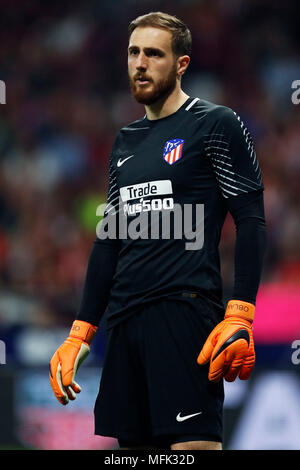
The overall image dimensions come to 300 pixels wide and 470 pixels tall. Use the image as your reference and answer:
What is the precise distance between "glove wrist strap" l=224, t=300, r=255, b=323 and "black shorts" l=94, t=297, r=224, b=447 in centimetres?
10

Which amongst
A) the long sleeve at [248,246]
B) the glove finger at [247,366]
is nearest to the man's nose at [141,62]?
the long sleeve at [248,246]

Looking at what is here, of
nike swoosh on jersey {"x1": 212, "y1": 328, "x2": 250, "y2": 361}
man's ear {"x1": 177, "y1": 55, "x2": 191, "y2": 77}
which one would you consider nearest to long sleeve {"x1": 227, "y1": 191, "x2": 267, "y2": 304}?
nike swoosh on jersey {"x1": 212, "y1": 328, "x2": 250, "y2": 361}

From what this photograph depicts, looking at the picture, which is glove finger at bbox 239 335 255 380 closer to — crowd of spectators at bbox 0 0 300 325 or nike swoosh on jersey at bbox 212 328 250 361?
nike swoosh on jersey at bbox 212 328 250 361

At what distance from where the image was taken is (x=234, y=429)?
5.35 metres

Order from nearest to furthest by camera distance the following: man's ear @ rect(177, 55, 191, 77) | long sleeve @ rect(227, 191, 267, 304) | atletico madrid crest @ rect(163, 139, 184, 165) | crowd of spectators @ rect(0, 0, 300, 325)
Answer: long sleeve @ rect(227, 191, 267, 304), atletico madrid crest @ rect(163, 139, 184, 165), man's ear @ rect(177, 55, 191, 77), crowd of spectators @ rect(0, 0, 300, 325)

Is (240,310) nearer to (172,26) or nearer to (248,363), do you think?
(248,363)

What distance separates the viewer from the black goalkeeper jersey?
2.95 meters

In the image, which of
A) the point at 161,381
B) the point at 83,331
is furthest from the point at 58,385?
the point at 161,381

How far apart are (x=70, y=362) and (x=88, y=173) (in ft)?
18.9

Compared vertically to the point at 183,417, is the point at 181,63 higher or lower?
higher

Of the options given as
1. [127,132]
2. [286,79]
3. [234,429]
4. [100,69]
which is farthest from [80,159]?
[127,132]

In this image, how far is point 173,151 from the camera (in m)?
3.03

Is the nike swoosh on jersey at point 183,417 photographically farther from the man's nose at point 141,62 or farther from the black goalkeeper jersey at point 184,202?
the man's nose at point 141,62

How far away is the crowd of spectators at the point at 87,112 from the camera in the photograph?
743 cm
